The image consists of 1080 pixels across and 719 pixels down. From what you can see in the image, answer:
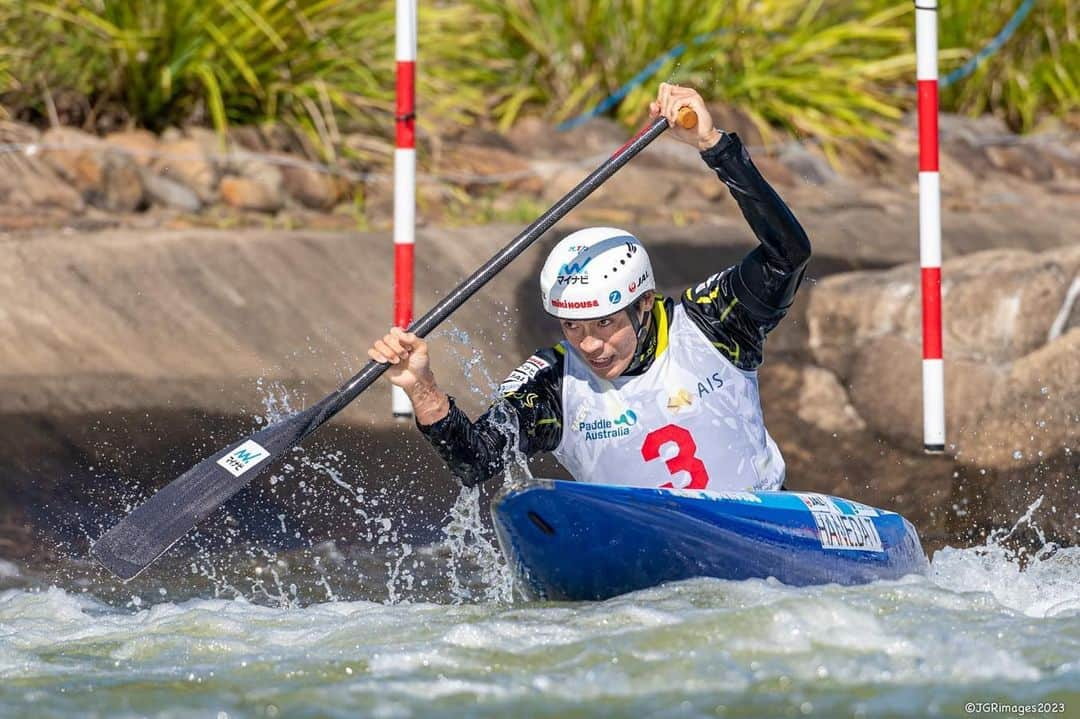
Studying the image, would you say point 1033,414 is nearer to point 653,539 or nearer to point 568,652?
point 653,539

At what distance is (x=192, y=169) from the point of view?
8641 mm

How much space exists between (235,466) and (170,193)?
374cm

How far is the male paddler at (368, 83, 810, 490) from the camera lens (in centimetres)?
477

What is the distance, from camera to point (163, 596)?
5395mm

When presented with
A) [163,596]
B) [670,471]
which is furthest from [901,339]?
[163,596]

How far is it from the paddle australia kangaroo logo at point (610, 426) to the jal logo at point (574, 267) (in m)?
0.46

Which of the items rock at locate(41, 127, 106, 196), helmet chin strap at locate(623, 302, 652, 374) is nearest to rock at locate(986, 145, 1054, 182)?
rock at locate(41, 127, 106, 196)

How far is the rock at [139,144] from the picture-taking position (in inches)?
336

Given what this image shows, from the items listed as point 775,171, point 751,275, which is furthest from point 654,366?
point 775,171

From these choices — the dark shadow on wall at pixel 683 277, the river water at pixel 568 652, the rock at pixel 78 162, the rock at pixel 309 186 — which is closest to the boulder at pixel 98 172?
the rock at pixel 78 162

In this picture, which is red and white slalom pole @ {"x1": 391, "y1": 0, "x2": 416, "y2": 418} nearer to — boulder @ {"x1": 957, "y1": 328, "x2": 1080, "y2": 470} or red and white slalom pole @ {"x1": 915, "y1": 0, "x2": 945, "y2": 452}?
red and white slalom pole @ {"x1": 915, "y1": 0, "x2": 945, "y2": 452}

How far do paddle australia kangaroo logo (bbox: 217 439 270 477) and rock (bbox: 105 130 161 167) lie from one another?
3.82m

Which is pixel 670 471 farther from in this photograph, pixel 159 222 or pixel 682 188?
pixel 682 188

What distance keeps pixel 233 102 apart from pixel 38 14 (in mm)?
1100
